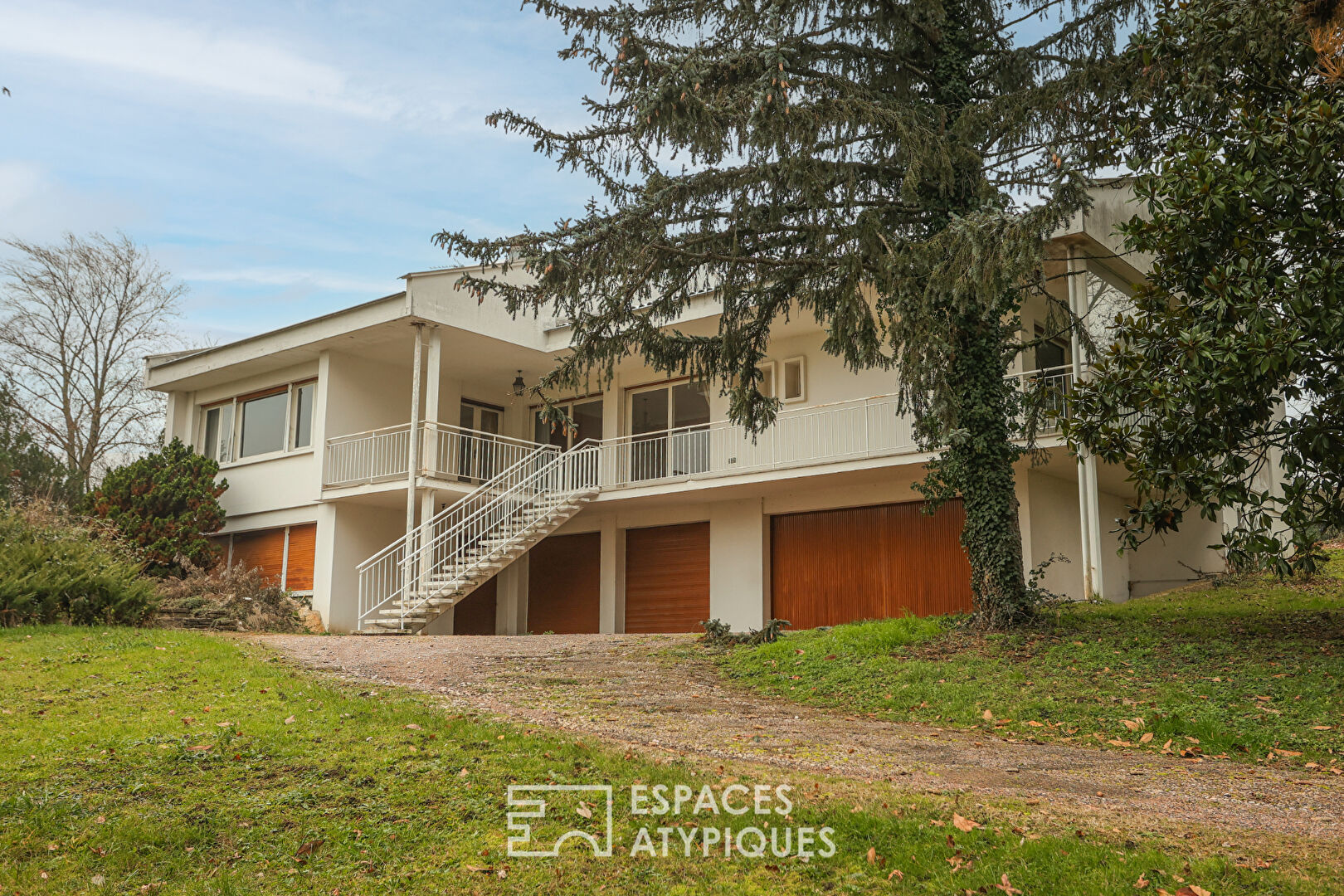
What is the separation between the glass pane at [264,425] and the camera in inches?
822

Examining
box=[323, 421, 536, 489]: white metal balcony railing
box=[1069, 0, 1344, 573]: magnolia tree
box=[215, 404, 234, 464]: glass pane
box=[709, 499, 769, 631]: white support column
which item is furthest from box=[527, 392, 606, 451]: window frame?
box=[1069, 0, 1344, 573]: magnolia tree

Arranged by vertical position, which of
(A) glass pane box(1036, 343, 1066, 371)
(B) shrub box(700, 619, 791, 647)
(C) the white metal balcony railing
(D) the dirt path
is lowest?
(D) the dirt path

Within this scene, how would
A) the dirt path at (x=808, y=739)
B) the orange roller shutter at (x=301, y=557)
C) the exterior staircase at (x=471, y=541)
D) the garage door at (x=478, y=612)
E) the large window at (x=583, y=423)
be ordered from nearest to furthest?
1. the dirt path at (x=808, y=739)
2. the exterior staircase at (x=471, y=541)
3. the orange roller shutter at (x=301, y=557)
4. the garage door at (x=478, y=612)
5. the large window at (x=583, y=423)

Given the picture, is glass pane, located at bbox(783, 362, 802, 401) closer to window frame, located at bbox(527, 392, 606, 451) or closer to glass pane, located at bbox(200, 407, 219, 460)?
window frame, located at bbox(527, 392, 606, 451)

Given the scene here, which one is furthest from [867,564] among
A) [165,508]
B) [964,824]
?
[964,824]

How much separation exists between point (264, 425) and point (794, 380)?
10609 millimetres

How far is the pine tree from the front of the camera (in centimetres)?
1024

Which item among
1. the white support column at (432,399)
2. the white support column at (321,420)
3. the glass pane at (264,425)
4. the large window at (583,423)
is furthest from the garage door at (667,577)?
the glass pane at (264,425)

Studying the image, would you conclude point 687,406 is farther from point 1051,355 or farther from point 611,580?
point 1051,355

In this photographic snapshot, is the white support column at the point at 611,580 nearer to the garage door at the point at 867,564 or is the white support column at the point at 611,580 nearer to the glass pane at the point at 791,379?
the garage door at the point at 867,564

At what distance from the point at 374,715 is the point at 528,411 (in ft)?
51.7

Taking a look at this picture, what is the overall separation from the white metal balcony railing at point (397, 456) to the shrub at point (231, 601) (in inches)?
88.0

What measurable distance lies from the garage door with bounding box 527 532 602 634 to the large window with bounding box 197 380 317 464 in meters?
5.19

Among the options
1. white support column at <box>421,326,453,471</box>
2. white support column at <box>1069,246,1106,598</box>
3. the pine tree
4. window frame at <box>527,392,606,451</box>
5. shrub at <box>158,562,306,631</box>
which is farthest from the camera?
window frame at <box>527,392,606,451</box>
